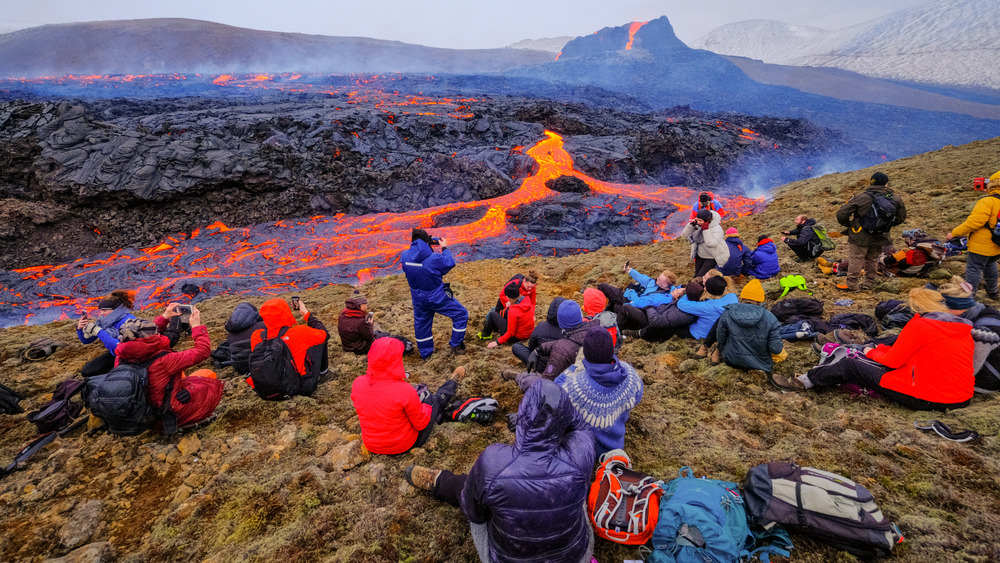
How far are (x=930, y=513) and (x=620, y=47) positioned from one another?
12383 centimetres

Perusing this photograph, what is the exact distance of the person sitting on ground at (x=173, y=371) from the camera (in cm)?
370

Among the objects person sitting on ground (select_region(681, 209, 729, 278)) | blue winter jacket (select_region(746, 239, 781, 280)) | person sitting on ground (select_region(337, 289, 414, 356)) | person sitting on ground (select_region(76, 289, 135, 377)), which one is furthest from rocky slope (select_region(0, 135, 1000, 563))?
person sitting on ground (select_region(681, 209, 729, 278))

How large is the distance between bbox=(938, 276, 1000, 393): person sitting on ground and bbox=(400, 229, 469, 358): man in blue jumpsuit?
530 centimetres

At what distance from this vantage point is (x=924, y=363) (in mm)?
3395

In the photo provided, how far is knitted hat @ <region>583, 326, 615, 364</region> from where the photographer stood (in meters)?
2.95

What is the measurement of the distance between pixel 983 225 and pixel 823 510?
18.8 ft

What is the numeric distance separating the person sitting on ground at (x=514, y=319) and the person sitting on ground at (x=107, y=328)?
5.26 metres

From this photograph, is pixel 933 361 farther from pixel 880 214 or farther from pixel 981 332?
pixel 880 214

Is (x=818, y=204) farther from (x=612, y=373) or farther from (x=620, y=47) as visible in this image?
Answer: (x=620, y=47)

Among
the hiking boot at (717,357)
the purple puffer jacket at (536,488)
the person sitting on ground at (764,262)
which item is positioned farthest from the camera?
the person sitting on ground at (764,262)

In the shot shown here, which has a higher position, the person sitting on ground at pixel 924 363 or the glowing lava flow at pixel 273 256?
the person sitting on ground at pixel 924 363

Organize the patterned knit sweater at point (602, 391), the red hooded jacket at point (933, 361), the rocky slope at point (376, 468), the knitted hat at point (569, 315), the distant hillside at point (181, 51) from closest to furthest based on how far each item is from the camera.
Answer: the rocky slope at point (376, 468)
the patterned knit sweater at point (602, 391)
the red hooded jacket at point (933, 361)
the knitted hat at point (569, 315)
the distant hillside at point (181, 51)

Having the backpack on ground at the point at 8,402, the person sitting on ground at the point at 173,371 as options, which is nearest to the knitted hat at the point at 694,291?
the person sitting on ground at the point at 173,371

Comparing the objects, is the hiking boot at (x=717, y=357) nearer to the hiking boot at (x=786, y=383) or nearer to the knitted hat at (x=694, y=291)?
the hiking boot at (x=786, y=383)
